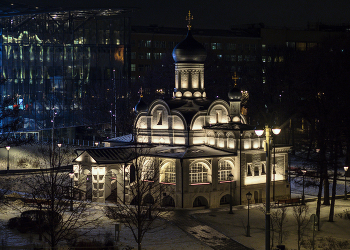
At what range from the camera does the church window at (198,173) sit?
4069cm

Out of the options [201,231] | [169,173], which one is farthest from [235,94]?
[201,231]

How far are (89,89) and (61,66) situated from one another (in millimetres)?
4685

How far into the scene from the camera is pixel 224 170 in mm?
42000

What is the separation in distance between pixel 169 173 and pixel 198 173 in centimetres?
203

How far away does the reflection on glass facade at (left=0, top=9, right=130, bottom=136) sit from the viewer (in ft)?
217

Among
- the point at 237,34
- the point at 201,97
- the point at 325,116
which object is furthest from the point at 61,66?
the point at 237,34

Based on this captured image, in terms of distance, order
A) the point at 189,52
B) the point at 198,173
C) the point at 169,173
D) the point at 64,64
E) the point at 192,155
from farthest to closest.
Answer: the point at 64,64 < the point at 189,52 < the point at 169,173 < the point at 198,173 < the point at 192,155

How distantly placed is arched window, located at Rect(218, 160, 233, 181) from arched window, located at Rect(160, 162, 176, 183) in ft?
11.1

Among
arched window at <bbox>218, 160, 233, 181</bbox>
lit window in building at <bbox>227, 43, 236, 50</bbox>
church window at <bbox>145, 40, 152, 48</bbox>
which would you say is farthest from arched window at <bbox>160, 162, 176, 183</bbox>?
lit window in building at <bbox>227, 43, 236, 50</bbox>

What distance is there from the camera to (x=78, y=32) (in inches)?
2758

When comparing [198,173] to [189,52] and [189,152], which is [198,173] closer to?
[189,152]

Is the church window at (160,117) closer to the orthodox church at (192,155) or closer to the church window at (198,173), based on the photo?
the orthodox church at (192,155)

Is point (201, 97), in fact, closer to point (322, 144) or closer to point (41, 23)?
point (322, 144)

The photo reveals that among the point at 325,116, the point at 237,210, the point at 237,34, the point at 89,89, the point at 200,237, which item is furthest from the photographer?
the point at 237,34
